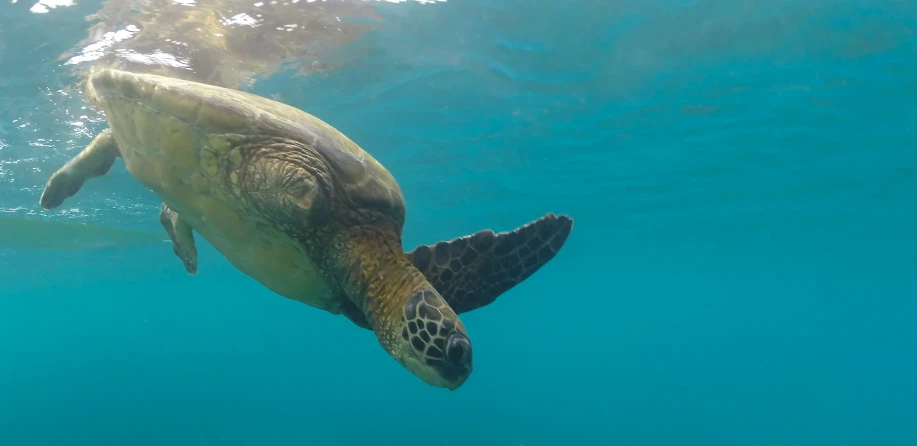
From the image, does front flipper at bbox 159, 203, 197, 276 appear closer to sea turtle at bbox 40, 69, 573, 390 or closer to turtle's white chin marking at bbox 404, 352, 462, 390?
sea turtle at bbox 40, 69, 573, 390

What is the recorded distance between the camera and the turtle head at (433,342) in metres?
3.12

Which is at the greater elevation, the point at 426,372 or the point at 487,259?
the point at 487,259

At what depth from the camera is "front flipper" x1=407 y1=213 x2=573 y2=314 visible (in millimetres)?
4258

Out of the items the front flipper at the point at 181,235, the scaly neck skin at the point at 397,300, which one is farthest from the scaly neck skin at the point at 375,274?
the front flipper at the point at 181,235

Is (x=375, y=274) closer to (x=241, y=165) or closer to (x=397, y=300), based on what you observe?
(x=397, y=300)

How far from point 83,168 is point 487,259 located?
3916 millimetres

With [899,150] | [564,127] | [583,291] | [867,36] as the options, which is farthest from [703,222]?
[583,291]

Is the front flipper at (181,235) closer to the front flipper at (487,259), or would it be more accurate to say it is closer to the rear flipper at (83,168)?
the rear flipper at (83,168)

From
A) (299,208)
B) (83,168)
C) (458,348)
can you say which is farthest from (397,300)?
(83,168)

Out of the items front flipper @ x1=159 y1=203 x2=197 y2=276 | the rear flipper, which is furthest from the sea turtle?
the rear flipper

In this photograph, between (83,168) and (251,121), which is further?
(83,168)

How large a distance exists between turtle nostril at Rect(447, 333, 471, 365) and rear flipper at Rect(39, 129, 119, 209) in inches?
146

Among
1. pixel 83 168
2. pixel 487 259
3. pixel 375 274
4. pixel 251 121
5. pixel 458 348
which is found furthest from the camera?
pixel 83 168

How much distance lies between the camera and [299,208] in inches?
129
